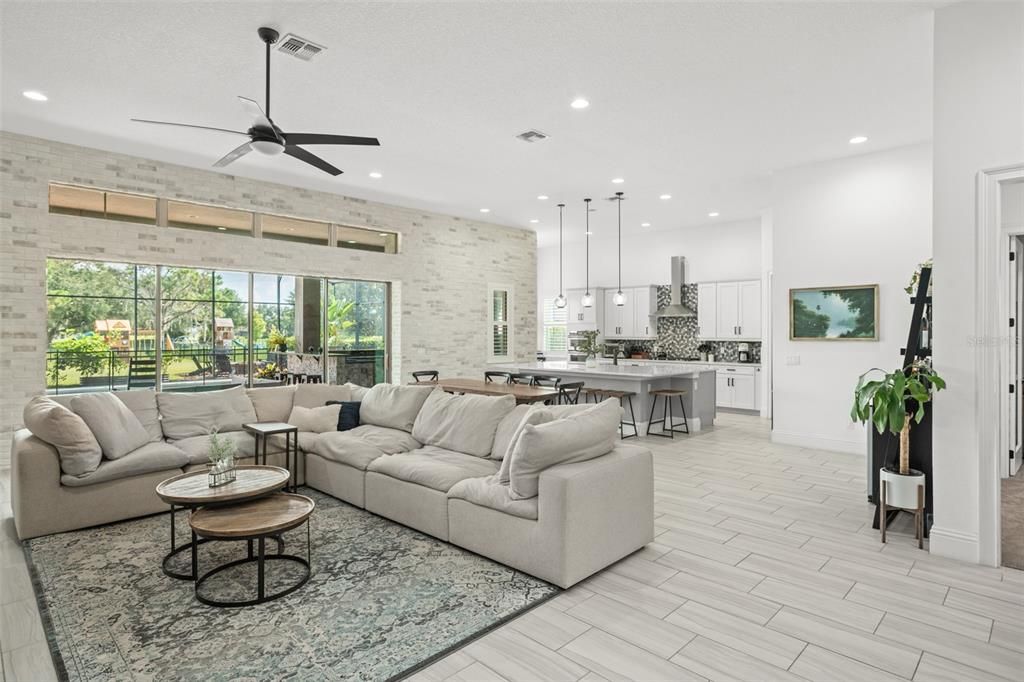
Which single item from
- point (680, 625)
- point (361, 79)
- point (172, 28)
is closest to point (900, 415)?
point (680, 625)

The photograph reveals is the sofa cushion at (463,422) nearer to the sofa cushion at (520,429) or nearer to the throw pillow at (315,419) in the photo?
the sofa cushion at (520,429)

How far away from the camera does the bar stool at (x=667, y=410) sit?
7320mm

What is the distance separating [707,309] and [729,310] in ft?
1.43

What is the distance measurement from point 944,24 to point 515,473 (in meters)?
3.89

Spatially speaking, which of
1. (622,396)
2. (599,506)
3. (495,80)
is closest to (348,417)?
(599,506)

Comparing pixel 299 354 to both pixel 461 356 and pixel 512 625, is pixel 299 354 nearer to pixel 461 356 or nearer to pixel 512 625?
pixel 461 356

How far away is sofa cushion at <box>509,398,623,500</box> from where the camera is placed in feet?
10.4

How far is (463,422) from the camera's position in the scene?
180 inches

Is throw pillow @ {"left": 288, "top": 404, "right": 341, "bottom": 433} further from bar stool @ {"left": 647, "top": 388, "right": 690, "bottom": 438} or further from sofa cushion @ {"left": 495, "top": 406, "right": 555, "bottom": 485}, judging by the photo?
bar stool @ {"left": 647, "top": 388, "right": 690, "bottom": 438}

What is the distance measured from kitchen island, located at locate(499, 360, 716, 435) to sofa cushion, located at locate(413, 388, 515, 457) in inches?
126

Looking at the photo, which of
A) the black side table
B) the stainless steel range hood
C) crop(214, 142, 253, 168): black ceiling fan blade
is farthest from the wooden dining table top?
the stainless steel range hood

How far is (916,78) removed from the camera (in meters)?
4.36

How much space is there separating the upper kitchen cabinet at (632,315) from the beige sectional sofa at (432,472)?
6898 millimetres

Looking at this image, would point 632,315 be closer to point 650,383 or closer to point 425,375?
point 650,383
